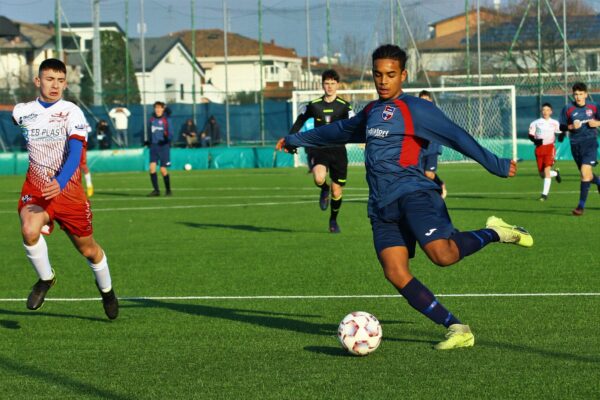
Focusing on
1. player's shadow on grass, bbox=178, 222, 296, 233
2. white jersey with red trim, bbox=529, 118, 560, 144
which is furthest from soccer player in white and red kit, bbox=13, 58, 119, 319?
white jersey with red trim, bbox=529, 118, 560, 144

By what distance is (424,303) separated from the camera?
7.26 m

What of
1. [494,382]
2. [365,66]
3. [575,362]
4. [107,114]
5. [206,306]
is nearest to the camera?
[494,382]

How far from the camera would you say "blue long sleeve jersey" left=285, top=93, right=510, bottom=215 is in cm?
728

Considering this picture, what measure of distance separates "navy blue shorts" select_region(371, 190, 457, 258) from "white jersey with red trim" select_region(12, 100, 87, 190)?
2.66 metres

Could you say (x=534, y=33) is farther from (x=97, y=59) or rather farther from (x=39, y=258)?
(x=39, y=258)

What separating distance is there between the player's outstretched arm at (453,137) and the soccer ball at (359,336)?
4.30 ft

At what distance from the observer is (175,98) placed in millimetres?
51125

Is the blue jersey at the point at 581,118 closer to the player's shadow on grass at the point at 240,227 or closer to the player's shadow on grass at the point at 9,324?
the player's shadow on grass at the point at 240,227

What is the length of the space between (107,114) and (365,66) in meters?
11.7

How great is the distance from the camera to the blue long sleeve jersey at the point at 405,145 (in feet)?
23.9

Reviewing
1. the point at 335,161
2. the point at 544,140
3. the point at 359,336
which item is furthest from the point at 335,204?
the point at 544,140

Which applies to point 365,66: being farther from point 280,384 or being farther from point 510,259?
point 280,384

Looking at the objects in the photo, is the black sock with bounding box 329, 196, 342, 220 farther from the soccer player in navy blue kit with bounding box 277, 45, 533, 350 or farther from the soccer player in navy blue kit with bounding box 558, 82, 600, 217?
the soccer player in navy blue kit with bounding box 277, 45, 533, 350

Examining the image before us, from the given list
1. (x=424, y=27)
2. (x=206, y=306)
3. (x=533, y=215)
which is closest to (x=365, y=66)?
(x=424, y=27)
